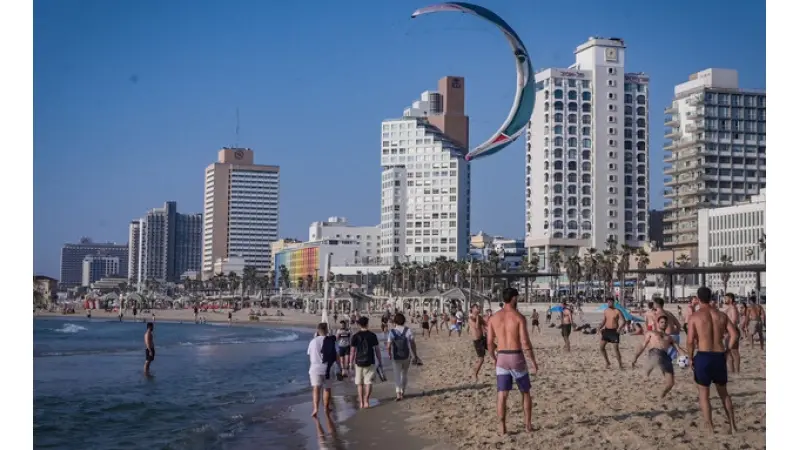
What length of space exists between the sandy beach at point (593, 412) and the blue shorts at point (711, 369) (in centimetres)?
53

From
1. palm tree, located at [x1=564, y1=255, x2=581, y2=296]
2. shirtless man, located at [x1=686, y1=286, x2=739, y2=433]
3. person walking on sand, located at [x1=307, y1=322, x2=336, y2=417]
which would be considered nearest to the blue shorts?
shirtless man, located at [x1=686, y1=286, x2=739, y2=433]

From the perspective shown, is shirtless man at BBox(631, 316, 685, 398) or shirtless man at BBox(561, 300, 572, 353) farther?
shirtless man at BBox(561, 300, 572, 353)

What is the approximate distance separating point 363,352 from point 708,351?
15.8 ft

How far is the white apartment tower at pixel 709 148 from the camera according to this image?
8219cm

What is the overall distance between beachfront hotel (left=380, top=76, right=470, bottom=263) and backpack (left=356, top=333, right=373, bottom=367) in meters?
107

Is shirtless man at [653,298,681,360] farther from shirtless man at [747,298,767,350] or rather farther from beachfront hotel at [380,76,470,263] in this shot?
beachfront hotel at [380,76,470,263]

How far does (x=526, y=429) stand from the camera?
8.70 meters

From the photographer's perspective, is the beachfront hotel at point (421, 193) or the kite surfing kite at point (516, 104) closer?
the kite surfing kite at point (516, 104)

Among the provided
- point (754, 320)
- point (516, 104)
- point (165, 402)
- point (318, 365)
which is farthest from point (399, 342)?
point (516, 104)

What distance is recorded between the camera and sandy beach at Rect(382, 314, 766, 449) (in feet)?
26.9

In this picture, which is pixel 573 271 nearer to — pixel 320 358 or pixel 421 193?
pixel 421 193

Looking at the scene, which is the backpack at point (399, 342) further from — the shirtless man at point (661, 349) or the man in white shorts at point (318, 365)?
the shirtless man at point (661, 349)

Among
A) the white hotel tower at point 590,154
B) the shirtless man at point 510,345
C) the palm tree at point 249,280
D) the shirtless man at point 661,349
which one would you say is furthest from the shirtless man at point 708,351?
the palm tree at point 249,280
